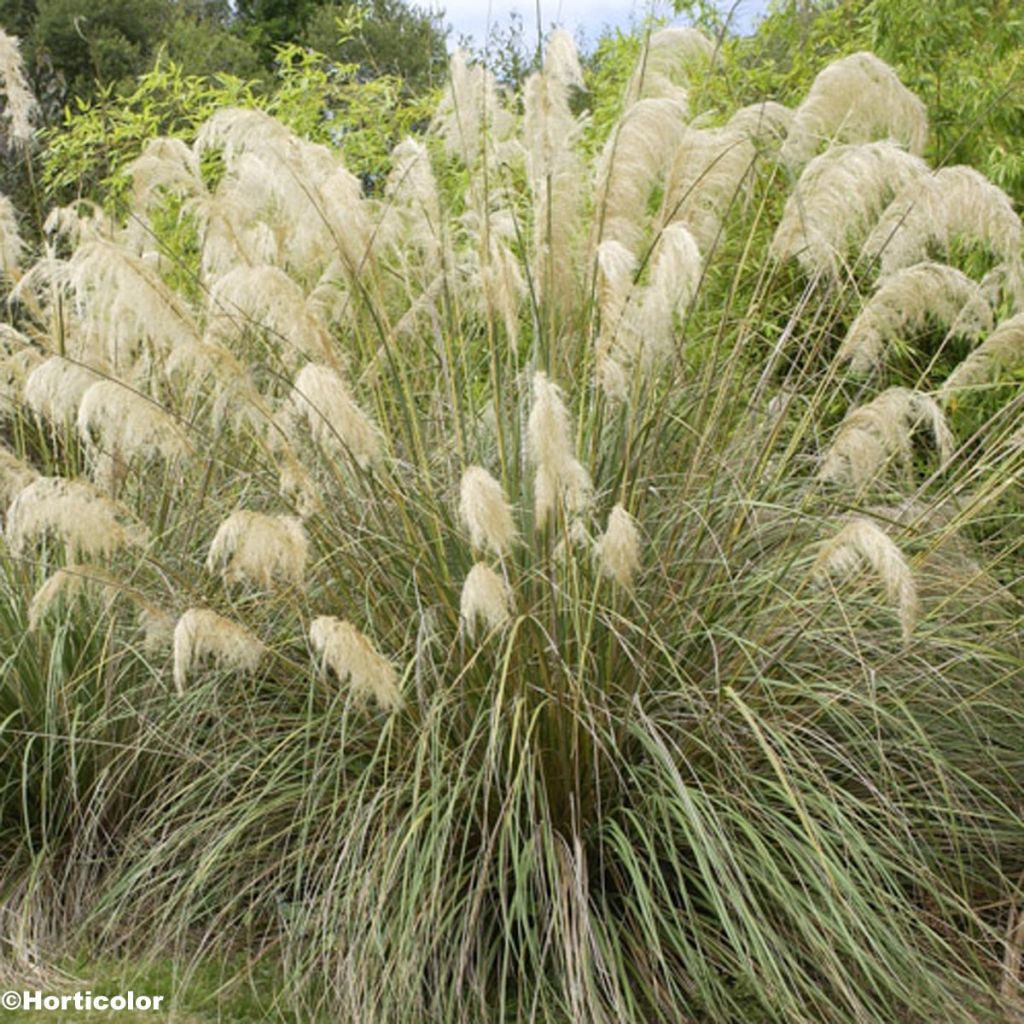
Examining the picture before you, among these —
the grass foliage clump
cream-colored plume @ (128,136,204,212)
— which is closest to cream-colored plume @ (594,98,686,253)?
the grass foliage clump

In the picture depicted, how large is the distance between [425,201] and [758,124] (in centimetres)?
105

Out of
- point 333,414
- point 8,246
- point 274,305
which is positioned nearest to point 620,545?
point 333,414

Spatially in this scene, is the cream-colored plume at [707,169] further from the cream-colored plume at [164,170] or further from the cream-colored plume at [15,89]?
the cream-colored plume at [15,89]

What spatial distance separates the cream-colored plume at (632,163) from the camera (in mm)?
4016

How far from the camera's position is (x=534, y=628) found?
364 centimetres

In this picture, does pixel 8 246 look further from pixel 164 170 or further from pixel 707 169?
pixel 707 169

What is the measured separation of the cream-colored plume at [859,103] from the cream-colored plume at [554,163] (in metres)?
0.67

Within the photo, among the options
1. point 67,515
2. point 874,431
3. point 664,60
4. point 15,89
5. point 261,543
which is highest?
point 664,60

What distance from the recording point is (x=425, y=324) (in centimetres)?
507

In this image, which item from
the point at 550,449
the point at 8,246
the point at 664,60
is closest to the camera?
the point at 550,449

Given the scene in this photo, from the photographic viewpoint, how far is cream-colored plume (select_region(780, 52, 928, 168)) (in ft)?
13.2

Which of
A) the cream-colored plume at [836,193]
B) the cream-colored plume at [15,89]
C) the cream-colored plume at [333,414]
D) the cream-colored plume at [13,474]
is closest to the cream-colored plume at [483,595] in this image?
the cream-colored plume at [333,414]

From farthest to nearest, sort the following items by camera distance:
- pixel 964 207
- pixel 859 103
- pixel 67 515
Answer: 1. pixel 859 103
2. pixel 964 207
3. pixel 67 515

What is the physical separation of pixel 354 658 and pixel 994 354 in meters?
2.24
